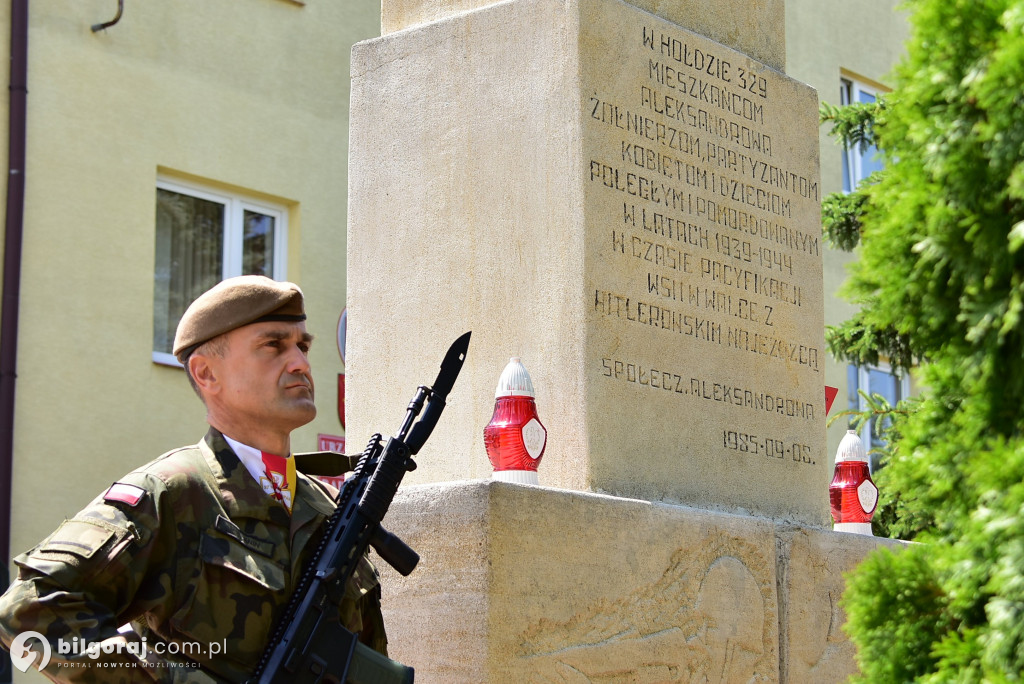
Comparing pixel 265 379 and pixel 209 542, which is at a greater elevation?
pixel 265 379

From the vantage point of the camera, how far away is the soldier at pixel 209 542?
2.72 metres

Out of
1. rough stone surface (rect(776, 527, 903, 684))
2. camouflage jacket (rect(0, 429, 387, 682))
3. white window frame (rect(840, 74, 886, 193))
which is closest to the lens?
camouflage jacket (rect(0, 429, 387, 682))

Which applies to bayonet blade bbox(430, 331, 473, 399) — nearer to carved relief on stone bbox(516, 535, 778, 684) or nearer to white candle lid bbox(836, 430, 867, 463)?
→ carved relief on stone bbox(516, 535, 778, 684)

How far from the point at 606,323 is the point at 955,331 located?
1.87 meters

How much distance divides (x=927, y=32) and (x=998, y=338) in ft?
1.68

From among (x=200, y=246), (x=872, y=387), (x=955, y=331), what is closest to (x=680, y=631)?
(x=955, y=331)

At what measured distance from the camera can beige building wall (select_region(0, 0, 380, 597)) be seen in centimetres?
951

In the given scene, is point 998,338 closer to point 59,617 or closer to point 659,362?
point 59,617

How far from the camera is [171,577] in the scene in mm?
2867

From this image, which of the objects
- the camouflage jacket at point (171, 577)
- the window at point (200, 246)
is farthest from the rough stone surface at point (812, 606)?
the window at point (200, 246)

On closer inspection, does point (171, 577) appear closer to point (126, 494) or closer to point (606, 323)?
point (126, 494)

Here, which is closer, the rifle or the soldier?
the soldier

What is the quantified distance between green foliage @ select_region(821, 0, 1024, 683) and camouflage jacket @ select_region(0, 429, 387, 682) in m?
1.07

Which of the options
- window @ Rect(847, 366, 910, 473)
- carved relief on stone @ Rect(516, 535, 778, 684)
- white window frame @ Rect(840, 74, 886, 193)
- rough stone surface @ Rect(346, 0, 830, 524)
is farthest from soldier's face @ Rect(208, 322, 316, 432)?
white window frame @ Rect(840, 74, 886, 193)
